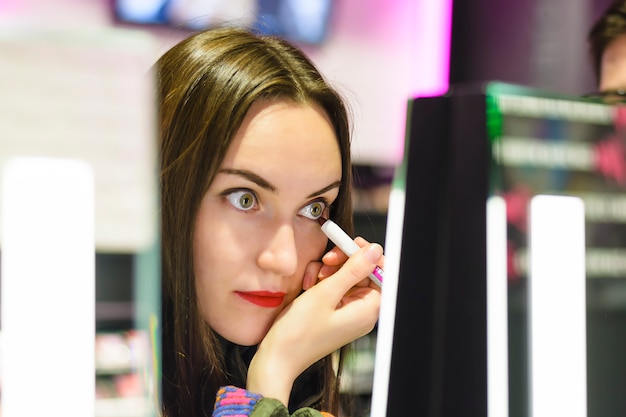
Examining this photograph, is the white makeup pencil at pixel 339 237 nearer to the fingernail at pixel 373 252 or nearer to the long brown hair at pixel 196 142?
the fingernail at pixel 373 252

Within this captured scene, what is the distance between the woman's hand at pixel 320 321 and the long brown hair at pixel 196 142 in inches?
1.9

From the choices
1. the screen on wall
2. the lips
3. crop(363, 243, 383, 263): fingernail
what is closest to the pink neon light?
the screen on wall

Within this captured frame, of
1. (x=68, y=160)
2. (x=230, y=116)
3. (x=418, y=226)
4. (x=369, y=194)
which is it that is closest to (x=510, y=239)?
(x=418, y=226)

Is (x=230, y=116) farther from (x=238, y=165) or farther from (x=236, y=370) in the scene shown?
(x=236, y=370)

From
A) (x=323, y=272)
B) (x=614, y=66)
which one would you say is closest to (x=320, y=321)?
(x=323, y=272)

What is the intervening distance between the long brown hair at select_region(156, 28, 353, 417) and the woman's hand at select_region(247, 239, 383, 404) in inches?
1.9

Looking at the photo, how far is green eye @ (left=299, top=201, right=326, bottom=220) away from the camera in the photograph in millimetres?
886

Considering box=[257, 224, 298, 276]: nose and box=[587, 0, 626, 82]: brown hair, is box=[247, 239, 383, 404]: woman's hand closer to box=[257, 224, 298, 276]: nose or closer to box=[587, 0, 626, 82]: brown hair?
box=[257, 224, 298, 276]: nose

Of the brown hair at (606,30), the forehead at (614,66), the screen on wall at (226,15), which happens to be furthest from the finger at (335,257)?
the brown hair at (606,30)

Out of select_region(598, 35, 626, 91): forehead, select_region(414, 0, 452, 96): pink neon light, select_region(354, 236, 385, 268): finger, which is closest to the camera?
select_region(354, 236, 385, 268): finger

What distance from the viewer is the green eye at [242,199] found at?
83cm

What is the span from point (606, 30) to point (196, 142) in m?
0.96

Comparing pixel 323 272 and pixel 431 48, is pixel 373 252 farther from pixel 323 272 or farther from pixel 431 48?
pixel 431 48

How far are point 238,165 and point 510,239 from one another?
1.03 ft
